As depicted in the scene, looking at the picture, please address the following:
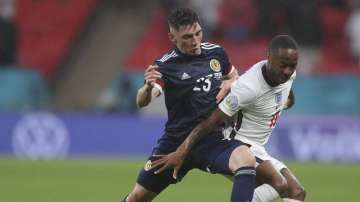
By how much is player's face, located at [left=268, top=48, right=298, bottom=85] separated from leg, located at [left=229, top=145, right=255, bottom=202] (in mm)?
632

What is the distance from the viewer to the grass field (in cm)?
1089

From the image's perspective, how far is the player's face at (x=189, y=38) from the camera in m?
7.87

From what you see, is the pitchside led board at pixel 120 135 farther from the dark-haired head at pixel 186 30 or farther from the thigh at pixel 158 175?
the dark-haired head at pixel 186 30

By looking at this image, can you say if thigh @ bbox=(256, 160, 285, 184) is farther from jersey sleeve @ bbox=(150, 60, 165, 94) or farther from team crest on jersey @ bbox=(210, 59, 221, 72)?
jersey sleeve @ bbox=(150, 60, 165, 94)

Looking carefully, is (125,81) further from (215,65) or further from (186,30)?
(186,30)

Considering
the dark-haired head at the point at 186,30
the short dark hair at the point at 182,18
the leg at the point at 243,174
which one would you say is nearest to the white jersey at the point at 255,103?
the leg at the point at 243,174

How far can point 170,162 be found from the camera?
7.84 meters

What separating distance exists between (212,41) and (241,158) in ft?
37.0

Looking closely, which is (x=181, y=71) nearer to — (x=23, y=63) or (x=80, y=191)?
(x=80, y=191)

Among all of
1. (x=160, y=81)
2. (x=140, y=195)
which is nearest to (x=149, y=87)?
(x=160, y=81)

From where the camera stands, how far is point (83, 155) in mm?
16750

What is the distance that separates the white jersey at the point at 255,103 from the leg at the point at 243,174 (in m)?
0.35

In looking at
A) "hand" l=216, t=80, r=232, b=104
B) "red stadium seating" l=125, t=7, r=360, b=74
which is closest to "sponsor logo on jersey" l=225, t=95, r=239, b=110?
"hand" l=216, t=80, r=232, b=104

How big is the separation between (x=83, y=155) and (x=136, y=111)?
1.35 meters
